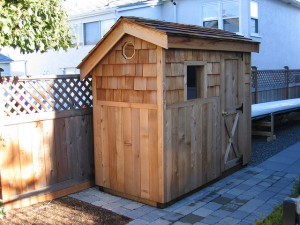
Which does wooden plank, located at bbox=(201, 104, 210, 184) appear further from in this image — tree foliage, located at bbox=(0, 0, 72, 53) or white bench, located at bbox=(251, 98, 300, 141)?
white bench, located at bbox=(251, 98, 300, 141)

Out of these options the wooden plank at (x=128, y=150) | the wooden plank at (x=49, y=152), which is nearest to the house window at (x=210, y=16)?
the wooden plank at (x=128, y=150)

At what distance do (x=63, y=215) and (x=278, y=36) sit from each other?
14796mm

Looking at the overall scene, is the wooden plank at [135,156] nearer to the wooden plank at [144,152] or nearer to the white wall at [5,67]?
the wooden plank at [144,152]

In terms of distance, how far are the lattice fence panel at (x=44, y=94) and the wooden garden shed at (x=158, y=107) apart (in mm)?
257

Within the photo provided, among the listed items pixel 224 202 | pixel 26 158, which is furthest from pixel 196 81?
pixel 26 158

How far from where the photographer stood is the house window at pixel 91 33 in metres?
18.3

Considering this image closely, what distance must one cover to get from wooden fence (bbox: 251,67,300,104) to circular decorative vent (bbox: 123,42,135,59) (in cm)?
797

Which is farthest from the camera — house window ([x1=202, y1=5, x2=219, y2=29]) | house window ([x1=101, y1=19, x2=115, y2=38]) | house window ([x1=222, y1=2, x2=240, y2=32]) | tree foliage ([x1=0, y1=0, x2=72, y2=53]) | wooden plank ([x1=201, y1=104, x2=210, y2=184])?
house window ([x1=101, y1=19, x2=115, y2=38])

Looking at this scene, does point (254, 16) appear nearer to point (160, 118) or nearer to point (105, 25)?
point (105, 25)

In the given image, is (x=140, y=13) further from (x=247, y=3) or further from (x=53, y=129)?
(x=53, y=129)

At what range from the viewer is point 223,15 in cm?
1459

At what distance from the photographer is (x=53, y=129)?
526 centimetres

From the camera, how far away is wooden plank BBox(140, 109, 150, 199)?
489 cm

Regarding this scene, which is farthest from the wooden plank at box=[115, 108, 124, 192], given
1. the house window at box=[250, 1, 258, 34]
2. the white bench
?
the house window at box=[250, 1, 258, 34]
